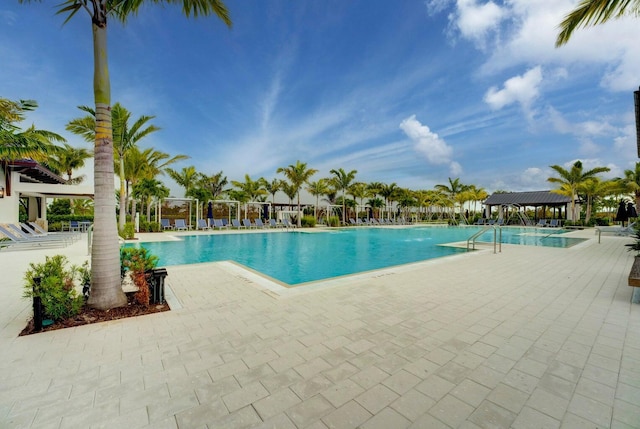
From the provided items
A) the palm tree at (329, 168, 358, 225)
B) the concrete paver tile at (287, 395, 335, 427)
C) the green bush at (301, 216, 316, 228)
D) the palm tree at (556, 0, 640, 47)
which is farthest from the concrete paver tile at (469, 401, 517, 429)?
the palm tree at (329, 168, 358, 225)

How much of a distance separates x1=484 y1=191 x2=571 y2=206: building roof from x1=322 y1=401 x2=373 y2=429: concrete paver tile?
39.8 meters

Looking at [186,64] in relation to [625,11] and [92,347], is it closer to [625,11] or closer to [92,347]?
[92,347]

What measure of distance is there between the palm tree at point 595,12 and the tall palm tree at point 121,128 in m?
15.7

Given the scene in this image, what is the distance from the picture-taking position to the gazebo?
32.2 metres

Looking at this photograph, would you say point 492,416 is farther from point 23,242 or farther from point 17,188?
point 17,188

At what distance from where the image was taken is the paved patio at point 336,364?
1.92 m

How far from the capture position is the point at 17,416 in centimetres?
188

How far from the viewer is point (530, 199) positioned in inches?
1388

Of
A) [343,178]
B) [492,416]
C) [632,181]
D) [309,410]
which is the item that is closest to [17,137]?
[309,410]

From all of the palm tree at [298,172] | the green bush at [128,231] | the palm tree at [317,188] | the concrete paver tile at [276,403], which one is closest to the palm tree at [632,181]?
the palm tree at [317,188]

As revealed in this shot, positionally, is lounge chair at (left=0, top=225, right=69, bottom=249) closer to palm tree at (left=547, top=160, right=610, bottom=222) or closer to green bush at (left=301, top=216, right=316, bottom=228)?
green bush at (left=301, top=216, right=316, bottom=228)

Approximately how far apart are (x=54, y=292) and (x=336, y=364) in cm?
355

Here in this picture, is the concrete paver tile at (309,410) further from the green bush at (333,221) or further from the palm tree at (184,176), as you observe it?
the palm tree at (184,176)

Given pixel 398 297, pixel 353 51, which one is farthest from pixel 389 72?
pixel 398 297
